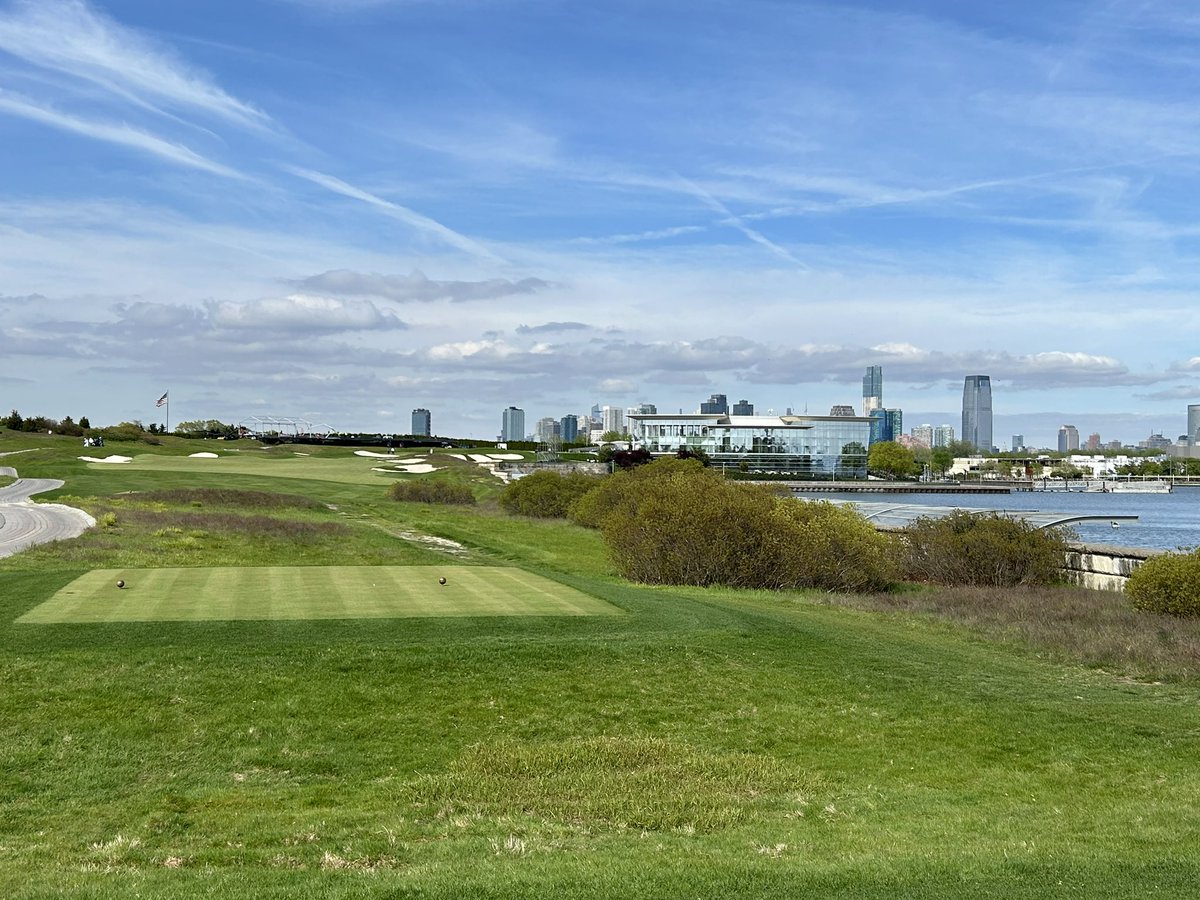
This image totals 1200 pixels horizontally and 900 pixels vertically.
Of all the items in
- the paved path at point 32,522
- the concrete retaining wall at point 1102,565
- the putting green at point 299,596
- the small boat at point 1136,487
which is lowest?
the small boat at point 1136,487

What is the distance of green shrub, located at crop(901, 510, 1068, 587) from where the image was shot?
35781 millimetres

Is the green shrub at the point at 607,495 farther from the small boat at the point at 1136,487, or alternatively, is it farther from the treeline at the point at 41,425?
the small boat at the point at 1136,487

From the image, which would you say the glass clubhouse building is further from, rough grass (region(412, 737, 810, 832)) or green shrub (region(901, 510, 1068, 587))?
rough grass (region(412, 737, 810, 832))

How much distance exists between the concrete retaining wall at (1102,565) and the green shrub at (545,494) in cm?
3075

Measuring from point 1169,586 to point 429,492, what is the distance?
164ft

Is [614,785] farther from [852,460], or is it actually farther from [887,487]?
[852,460]

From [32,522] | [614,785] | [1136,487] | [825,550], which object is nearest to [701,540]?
[825,550]

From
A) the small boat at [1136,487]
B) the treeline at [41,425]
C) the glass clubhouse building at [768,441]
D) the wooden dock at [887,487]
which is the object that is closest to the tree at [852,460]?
the glass clubhouse building at [768,441]

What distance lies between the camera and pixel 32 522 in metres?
40.7

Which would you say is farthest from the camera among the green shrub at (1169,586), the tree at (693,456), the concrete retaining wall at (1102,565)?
the tree at (693,456)

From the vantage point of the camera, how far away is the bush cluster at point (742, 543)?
32.0 m

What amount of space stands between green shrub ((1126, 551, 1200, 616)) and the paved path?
30.2m

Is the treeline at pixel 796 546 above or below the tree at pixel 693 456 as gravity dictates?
below

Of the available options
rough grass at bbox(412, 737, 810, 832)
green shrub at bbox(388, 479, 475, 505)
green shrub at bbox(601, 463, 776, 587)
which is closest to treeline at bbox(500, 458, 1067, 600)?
green shrub at bbox(601, 463, 776, 587)
